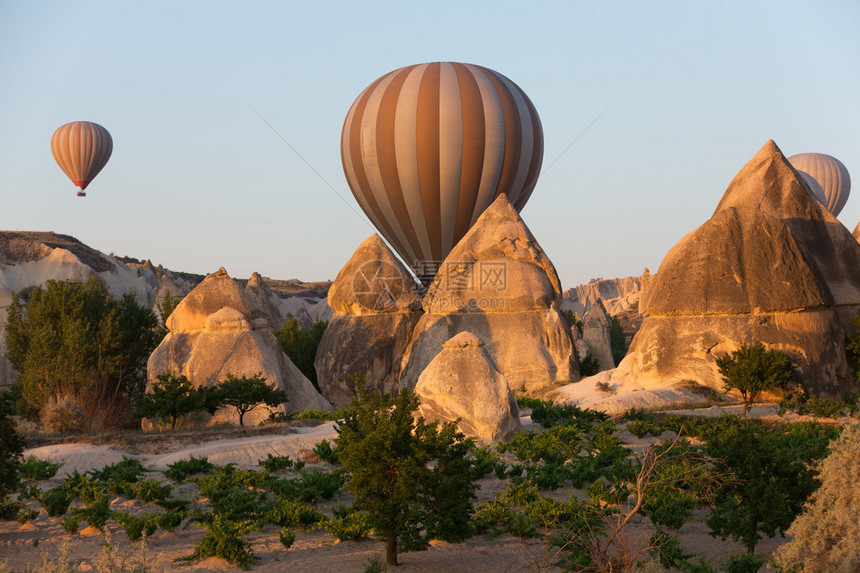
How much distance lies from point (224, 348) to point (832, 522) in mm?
14615

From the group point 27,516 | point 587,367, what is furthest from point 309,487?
point 587,367

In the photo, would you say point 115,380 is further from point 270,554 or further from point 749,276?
point 749,276

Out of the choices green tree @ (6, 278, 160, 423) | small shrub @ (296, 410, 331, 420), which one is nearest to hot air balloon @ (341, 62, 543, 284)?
green tree @ (6, 278, 160, 423)

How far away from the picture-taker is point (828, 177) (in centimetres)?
6100

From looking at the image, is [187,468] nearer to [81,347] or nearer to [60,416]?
[60,416]

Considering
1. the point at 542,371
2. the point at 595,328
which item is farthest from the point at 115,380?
the point at 595,328

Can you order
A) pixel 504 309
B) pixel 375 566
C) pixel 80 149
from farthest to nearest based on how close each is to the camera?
1. pixel 80 149
2. pixel 504 309
3. pixel 375 566

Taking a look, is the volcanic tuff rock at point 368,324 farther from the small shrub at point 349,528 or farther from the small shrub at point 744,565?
the small shrub at point 744,565

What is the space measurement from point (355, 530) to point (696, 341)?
37.5 feet

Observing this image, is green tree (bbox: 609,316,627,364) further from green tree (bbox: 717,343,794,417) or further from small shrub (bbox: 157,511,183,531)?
small shrub (bbox: 157,511,183,531)

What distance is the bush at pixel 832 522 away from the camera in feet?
18.9

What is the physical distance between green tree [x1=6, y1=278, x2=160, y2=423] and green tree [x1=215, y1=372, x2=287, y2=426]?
406cm

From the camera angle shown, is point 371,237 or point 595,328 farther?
point 595,328

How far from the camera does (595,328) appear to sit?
3353cm
